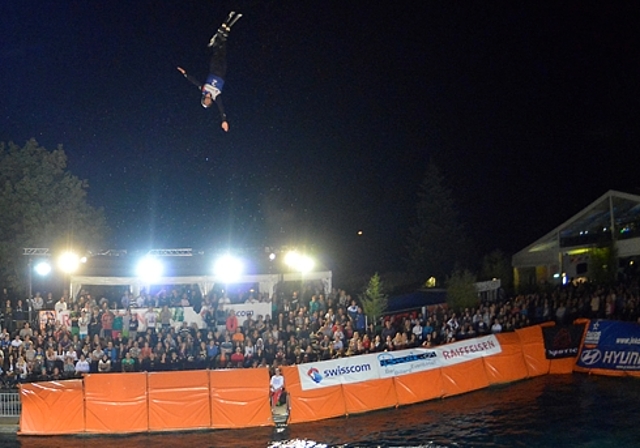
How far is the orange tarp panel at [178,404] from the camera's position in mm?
15648

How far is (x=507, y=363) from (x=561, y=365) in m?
2.14

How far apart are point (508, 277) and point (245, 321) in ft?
67.1

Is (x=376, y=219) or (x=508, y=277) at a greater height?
(x=376, y=219)

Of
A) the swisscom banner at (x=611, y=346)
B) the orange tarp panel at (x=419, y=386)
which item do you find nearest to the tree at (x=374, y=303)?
the orange tarp panel at (x=419, y=386)

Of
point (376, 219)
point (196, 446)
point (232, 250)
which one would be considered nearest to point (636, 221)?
point (232, 250)

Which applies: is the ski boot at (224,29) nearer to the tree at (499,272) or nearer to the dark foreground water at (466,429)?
the dark foreground water at (466,429)

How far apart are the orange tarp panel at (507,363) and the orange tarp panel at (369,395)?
10.9 feet

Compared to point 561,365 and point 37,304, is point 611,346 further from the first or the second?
point 37,304

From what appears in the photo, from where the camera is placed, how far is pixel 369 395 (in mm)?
16984

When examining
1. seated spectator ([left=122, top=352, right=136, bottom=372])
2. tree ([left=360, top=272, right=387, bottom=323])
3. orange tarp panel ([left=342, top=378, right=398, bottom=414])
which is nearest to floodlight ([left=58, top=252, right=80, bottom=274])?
seated spectator ([left=122, top=352, right=136, bottom=372])

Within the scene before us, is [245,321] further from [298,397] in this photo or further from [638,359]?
[638,359]

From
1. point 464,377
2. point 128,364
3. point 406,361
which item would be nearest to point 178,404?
point 128,364

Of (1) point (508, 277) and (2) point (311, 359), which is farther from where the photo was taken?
(1) point (508, 277)

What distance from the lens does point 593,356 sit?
19.7m
